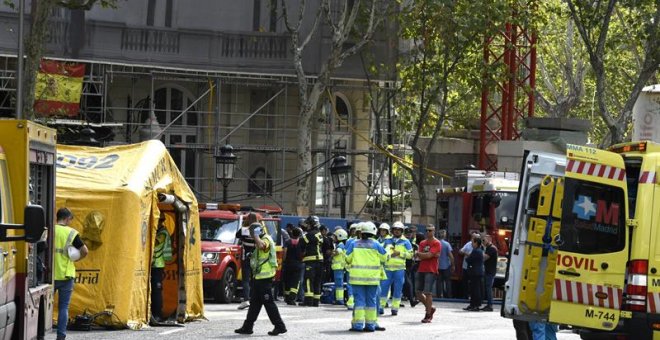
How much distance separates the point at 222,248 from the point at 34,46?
17.9 feet

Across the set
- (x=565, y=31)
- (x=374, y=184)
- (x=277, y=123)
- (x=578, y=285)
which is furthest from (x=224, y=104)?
(x=578, y=285)

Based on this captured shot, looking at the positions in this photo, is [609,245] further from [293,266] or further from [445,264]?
[445,264]

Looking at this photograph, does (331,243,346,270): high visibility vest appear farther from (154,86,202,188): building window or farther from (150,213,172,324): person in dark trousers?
(154,86,202,188): building window

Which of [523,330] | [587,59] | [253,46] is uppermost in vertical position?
[587,59]

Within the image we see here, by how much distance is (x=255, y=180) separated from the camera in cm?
4291

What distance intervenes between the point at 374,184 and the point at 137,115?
9055 millimetres

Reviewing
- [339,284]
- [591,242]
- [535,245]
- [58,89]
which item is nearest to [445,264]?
[339,284]

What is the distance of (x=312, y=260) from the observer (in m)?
29.3

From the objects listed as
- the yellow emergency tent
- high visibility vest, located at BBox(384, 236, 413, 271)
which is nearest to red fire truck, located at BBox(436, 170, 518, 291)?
high visibility vest, located at BBox(384, 236, 413, 271)

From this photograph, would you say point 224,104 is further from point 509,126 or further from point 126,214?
point 126,214

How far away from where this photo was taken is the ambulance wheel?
96.1 feet

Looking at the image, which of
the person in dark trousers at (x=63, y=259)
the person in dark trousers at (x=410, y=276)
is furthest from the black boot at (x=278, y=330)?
the person in dark trousers at (x=410, y=276)

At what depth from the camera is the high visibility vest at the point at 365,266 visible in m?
21.6

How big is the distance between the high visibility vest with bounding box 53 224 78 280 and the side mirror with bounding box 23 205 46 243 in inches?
195
